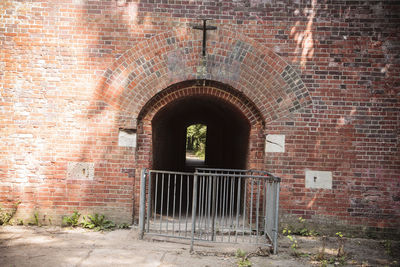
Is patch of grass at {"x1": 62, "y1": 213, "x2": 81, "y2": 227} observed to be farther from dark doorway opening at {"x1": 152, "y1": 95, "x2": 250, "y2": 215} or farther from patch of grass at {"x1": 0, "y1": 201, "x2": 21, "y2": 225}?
dark doorway opening at {"x1": 152, "y1": 95, "x2": 250, "y2": 215}

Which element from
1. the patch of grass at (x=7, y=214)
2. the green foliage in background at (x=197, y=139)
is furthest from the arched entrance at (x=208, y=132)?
the green foliage in background at (x=197, y=139)

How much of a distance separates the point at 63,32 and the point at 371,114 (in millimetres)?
6588

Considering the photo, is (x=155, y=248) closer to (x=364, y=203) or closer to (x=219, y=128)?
(x=364, y=203)

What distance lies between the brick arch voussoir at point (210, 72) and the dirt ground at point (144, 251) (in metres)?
2.55

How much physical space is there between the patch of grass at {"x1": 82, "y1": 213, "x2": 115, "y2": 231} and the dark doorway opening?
1459 millimetres

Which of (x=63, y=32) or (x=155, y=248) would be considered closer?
(x=155, y=248)

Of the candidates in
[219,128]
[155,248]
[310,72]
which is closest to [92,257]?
[155,248]

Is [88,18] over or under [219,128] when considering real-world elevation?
over

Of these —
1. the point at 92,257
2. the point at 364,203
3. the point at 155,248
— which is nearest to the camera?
the point at 92,257

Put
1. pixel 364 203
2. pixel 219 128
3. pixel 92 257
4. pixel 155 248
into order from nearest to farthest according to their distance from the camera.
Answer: pixel 92 257 → pixel 155 248 → pixel 364 203 → pixel 219 128

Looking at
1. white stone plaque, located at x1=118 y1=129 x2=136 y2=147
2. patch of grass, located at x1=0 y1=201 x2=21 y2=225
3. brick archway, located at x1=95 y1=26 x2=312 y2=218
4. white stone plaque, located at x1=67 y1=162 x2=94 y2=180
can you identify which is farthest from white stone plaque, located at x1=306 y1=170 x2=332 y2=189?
patch of grass, located at x1=0 y1=201 x2=21 y2=225

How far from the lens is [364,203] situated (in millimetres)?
6270

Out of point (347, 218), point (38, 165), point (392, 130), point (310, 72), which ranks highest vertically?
point (310, 72)

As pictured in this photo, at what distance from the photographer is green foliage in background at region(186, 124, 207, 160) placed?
95.0 ft
